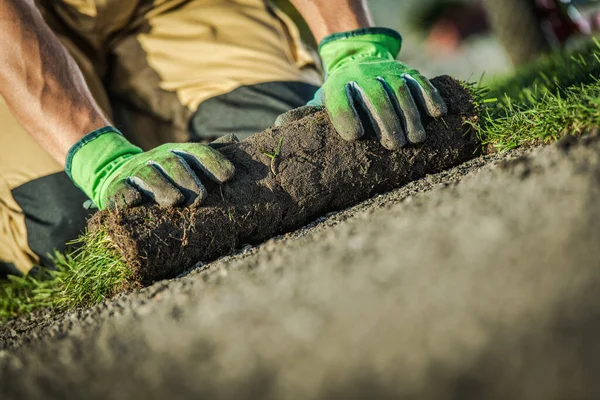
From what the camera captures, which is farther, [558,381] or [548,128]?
[548,128]

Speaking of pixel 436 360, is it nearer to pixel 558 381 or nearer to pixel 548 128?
pixel 558 381

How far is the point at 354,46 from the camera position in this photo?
94.4 inches

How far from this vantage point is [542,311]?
79cm

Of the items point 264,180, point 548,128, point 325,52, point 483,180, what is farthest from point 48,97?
point 548,128

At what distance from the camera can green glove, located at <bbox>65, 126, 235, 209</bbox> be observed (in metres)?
1.78

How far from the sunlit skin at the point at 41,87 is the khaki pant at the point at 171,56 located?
770 mm

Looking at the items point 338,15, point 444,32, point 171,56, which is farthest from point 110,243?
point 444,32

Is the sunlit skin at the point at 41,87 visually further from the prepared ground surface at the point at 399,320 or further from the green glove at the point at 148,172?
the prepared ground surface at the point at 399,320

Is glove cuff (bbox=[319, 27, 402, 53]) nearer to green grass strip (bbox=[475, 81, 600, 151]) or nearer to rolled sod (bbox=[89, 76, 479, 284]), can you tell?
rolled sod (bbox=[89, 76, 479, 284])

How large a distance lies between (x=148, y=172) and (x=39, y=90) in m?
0.73

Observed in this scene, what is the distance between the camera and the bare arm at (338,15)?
8.16 feet

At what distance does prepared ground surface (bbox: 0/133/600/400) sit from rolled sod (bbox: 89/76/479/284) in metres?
0.48

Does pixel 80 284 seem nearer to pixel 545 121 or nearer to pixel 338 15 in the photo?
pixel 338 15

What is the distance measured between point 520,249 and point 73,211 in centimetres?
231
